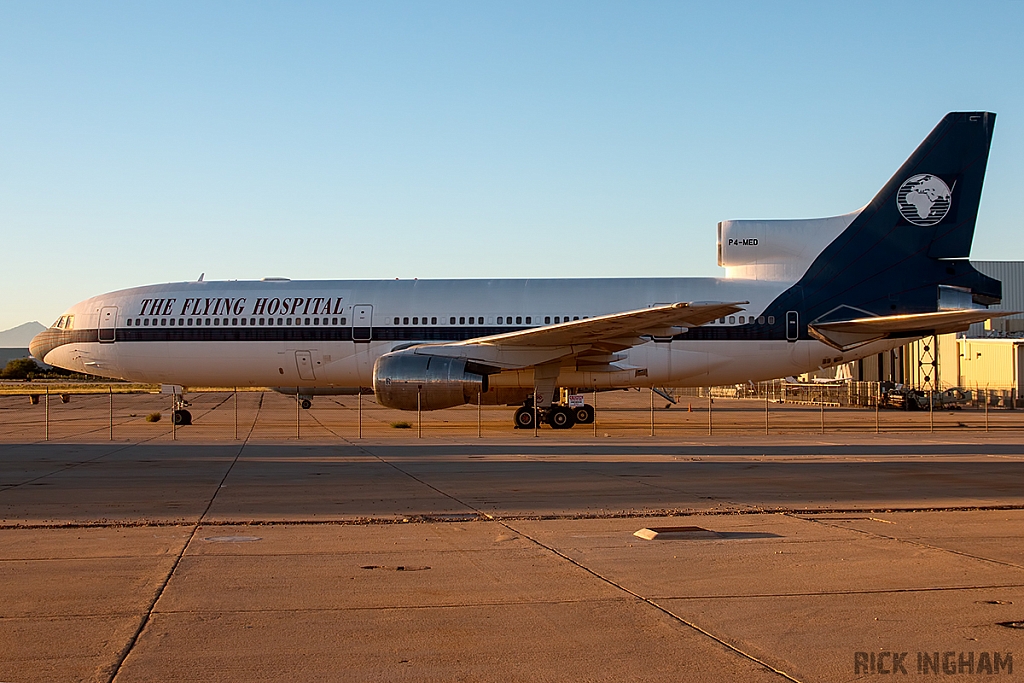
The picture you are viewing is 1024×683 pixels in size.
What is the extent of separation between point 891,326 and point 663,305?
6066mm

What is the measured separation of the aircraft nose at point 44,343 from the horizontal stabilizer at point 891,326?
2268cm

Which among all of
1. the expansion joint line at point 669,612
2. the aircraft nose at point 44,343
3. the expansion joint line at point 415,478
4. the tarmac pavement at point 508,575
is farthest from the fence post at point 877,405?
the aircraft nose at point 44,343

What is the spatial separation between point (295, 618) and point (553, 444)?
14582mm

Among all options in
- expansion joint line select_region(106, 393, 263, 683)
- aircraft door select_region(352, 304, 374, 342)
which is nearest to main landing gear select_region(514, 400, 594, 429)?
aircraft door select_region(352, 304, 374, 342)

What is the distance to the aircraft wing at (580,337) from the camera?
21812 millimetres

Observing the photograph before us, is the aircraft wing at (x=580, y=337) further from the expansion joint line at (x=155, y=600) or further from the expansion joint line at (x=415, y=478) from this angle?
the expansion joint line at (x=155, y=600)

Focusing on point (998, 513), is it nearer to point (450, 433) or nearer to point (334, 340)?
point (450, 433)

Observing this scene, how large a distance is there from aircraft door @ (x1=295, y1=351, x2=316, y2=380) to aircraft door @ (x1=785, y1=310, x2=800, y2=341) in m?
13.2

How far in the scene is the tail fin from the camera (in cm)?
2622

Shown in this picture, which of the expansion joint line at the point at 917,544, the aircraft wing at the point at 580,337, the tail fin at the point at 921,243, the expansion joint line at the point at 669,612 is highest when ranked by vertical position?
the tail fin at the point at 921,243

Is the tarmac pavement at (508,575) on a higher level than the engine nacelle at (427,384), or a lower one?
lower

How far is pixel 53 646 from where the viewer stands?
5.03 m

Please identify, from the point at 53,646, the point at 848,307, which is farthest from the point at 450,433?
the point at 53,646

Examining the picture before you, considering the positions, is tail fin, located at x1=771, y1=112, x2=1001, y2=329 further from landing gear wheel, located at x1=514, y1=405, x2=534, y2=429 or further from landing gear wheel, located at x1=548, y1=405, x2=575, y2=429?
landing gear wheel, located at x1=514, y1=405, x2=534, y2=429
